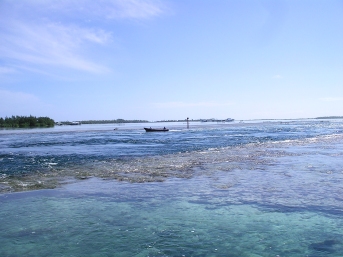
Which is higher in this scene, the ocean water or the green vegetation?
the green vegetation

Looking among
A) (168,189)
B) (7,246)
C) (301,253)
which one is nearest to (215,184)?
(168,189)

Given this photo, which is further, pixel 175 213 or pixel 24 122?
pixel 24 122

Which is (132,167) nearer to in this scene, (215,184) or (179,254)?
(215,184)

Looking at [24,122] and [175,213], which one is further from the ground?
[24,122]

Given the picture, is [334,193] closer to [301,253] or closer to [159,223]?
[301,253]

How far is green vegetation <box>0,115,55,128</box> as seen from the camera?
10850 centimetres

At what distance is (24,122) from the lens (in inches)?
4370

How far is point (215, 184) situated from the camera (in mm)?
13227

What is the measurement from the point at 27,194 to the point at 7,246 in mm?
5340

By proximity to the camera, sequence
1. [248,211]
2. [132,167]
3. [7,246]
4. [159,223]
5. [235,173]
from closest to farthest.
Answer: [7,246] < [159,223] < [248,211] < [235,173] < [132,167]

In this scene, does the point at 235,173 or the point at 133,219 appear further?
the point at 235,173

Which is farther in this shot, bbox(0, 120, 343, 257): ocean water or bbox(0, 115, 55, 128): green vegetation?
bbox(0, 115, 55, 128): green vegetation

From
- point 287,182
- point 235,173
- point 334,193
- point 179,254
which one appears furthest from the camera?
point 235,173

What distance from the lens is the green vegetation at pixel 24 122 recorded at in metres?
108
